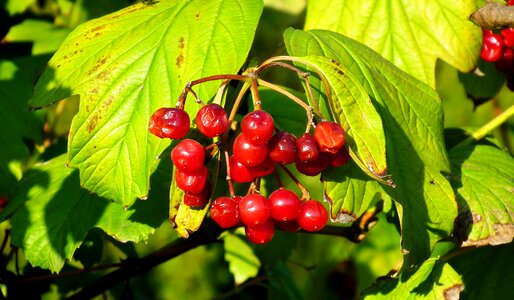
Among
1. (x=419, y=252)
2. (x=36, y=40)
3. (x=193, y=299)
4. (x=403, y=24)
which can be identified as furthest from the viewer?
(x=193, y=299)

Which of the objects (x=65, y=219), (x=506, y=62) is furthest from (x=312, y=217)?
(x=506, y=62)

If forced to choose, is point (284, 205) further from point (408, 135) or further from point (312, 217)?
point (408, 135)

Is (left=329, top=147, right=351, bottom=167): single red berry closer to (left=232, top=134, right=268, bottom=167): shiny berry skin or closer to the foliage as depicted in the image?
the foliage

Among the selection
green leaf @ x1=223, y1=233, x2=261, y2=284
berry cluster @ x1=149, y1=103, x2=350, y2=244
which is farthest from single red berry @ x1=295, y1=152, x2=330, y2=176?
green leaf @ x1=223, y1=233, x2=261, y2=284

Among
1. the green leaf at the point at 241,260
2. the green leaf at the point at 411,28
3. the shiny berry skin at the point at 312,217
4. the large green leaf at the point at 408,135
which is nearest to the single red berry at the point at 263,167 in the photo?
the shiny berry skin at the point at 312,217

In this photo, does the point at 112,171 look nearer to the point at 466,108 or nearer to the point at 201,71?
the point at 201,71

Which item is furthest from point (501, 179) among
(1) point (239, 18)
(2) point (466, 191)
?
(1) point (239, 18)
